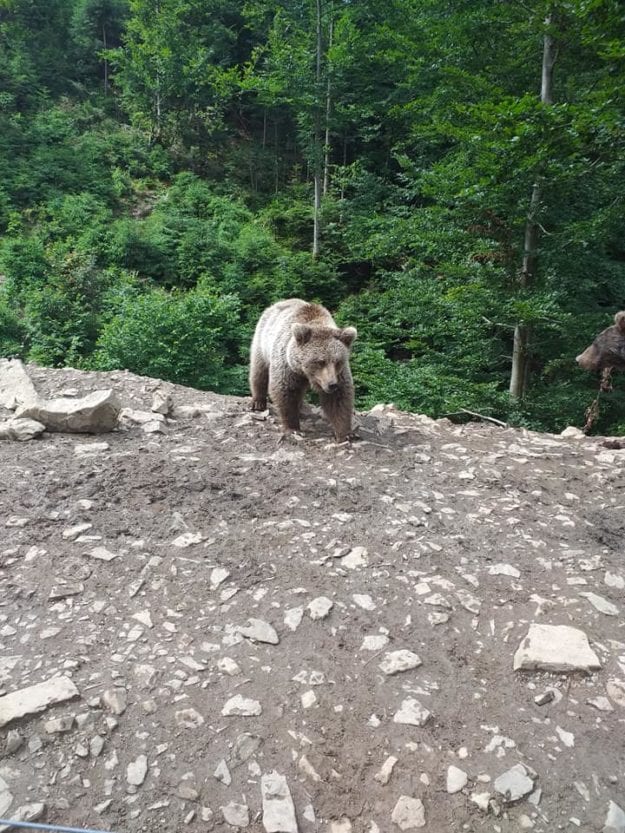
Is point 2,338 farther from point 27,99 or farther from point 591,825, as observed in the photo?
point 27,99

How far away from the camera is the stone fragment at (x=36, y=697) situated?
1.88 metres

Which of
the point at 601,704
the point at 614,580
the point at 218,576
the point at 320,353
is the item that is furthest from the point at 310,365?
the point at 601,704

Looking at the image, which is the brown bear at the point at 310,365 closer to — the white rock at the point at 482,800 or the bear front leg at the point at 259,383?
the bear front leg at the point at 259,383

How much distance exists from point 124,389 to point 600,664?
511cm

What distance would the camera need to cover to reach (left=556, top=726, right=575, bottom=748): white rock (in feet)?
6.24

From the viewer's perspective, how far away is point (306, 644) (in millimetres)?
2344

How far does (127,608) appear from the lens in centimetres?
250

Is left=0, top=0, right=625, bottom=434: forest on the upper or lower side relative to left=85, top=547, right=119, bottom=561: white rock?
upper

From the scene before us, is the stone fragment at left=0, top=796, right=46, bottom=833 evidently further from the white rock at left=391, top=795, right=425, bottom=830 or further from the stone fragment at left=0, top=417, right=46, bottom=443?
the stone fragment at left=0, top=417, right=46, bottom=443

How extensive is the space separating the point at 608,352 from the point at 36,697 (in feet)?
18.3

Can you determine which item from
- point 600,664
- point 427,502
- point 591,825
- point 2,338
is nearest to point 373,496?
point 427,502

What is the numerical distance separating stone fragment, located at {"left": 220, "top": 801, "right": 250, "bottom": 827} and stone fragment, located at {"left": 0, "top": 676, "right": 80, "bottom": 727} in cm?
71

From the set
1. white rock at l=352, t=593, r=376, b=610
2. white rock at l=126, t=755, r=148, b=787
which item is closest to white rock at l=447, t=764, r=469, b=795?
white rock at l=352, t=593, r=376, b=610

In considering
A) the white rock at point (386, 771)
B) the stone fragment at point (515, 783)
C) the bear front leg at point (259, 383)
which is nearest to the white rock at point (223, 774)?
the white rock at point (386, 771)
